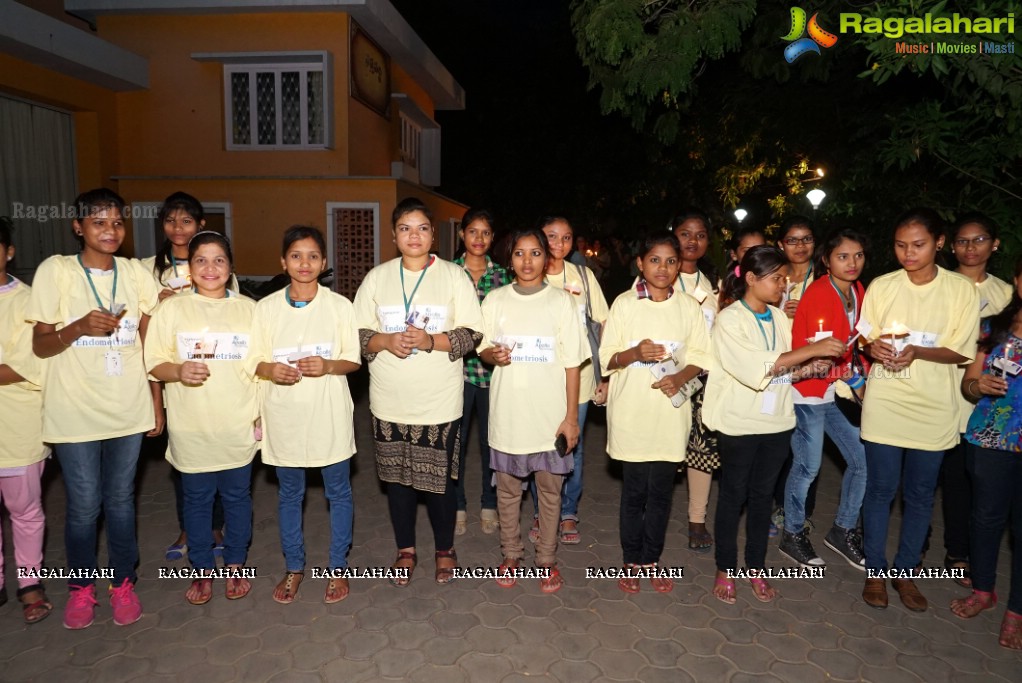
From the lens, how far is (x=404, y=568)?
4277 mm

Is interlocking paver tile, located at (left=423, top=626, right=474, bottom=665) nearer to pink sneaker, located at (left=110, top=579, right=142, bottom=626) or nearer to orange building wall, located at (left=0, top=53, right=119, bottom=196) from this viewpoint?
pink sneaker, located at (left=110, top=579, right=142, bottom=626)

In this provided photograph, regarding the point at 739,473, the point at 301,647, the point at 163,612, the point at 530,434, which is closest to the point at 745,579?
the point at 739,473

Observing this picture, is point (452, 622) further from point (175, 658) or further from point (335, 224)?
point (335, 224)

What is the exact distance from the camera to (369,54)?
46.5 feet

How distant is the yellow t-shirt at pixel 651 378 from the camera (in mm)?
3982

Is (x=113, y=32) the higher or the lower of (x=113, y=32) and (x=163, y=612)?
the higher

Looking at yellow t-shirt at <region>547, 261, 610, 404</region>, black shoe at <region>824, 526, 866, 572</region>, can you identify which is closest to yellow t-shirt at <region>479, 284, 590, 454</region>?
yellow t-shirt at <region>547, 261, 610, 404</region>

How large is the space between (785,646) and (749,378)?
1485 millimetres

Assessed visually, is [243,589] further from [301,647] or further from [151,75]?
[151,75]

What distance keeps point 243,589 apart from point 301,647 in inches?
29.1

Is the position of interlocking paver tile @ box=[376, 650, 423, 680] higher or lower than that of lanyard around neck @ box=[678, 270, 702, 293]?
Answer: lower

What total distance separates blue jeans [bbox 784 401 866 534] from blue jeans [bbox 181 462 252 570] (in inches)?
142

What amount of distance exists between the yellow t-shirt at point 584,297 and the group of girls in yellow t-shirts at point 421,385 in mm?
594

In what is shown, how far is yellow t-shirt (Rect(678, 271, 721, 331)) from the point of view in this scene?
189 inches
